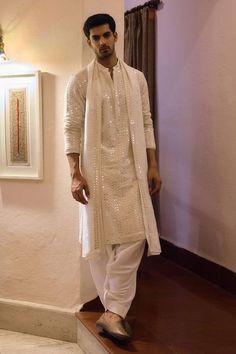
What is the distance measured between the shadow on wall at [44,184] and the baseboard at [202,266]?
119cm

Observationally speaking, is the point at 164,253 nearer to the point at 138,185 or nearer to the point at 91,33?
the point at 138,185

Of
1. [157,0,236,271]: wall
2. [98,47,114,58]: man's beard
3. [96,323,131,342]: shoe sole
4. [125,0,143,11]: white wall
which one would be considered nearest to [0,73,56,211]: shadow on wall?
[98,47,114,58]: man's beard

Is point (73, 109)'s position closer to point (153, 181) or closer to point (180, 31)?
point (153, 181)

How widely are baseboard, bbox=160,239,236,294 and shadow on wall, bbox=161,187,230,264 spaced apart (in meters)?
0.04

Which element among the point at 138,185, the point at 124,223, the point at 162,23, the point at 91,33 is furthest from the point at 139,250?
the point at 162,23

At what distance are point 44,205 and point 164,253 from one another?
1448mm

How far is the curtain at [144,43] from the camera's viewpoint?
365 cm

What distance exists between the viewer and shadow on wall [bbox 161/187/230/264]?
2.83 m

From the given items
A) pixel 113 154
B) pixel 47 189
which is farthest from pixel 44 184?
pixel 113 154

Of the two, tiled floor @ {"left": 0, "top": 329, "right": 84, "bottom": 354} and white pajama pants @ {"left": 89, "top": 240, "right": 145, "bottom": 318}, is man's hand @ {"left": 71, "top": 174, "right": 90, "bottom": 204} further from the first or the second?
tiled floor @ {"left": 0, "top": 329, "right": 84, "bottom": 354}

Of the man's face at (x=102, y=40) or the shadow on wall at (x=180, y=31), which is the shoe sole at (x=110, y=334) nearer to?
the man's face at (x=102, y=40)

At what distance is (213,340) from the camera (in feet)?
6.52

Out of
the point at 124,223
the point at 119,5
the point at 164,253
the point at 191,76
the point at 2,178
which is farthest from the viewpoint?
the point at 164,253

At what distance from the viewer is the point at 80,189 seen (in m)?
1.95
